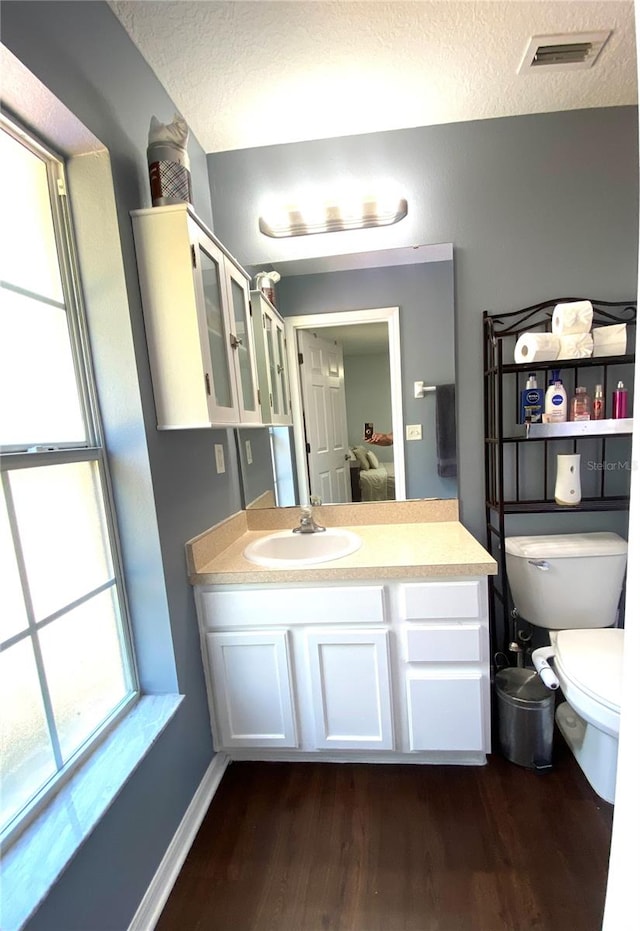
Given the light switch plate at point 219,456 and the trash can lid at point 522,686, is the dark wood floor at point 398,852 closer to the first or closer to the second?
the trash can lid at point 522,686

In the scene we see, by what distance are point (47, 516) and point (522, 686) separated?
164 cm

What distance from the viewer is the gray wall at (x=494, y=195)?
5.05 feet

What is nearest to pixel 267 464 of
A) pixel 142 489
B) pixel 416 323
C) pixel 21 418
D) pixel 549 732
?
pixel 142 489

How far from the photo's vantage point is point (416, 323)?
65.0 inches

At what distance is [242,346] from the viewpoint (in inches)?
59.4

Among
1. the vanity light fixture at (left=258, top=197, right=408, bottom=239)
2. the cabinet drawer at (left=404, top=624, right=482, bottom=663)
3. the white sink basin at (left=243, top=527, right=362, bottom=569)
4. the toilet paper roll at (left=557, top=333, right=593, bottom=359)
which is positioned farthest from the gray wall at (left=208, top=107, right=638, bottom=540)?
the cabinet drawer at (left=404, top=624, right=482, bottom=663)

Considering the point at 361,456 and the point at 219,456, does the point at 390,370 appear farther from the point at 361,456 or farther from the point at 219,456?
the point at 219,456

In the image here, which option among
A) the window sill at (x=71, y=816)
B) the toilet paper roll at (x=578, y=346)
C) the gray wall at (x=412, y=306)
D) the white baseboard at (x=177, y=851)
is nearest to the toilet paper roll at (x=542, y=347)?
the toilet paper roll at (x=578, y=346)

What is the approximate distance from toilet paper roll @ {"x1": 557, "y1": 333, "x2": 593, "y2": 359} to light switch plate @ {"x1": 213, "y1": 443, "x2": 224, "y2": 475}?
4.65ft

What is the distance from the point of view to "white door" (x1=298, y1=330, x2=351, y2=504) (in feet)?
5.60

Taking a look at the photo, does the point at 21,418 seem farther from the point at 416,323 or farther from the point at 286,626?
the point at 416,323

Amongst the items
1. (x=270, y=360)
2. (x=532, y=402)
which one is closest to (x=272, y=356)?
(x=270, y=360)

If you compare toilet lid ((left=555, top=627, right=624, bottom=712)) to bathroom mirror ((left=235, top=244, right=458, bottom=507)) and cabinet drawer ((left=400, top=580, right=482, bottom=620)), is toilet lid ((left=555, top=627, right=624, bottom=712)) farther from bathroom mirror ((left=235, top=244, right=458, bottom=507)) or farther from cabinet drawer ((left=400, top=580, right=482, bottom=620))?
bathroom mirror ((left=235, top=244, right=458, bottom=507))

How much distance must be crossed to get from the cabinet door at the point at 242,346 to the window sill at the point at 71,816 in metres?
1.00
